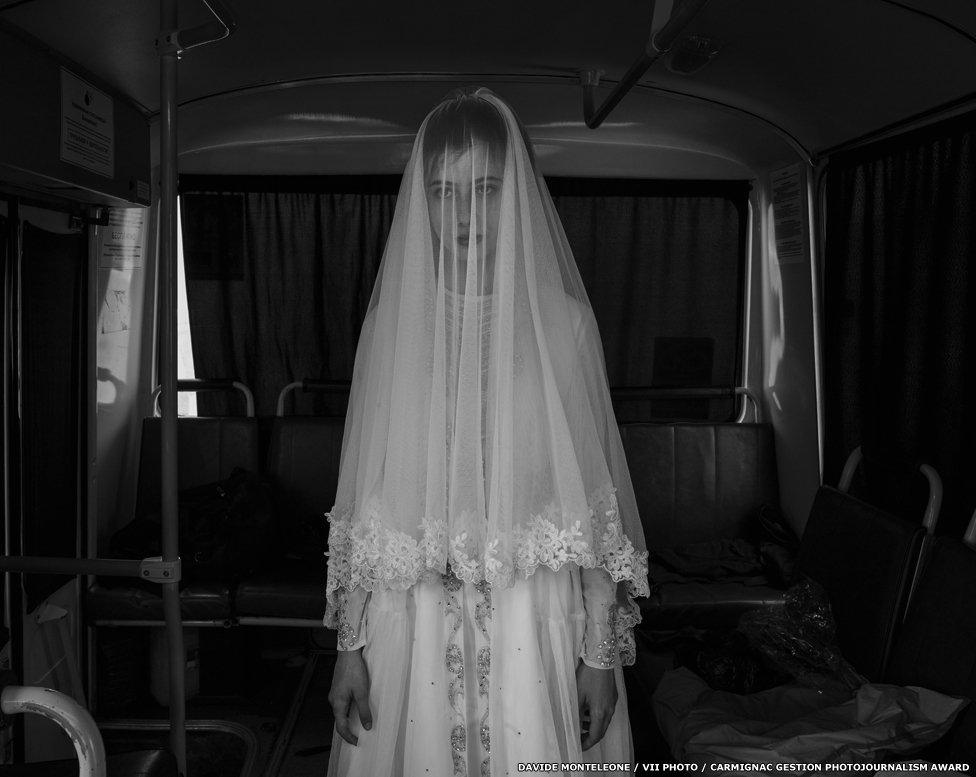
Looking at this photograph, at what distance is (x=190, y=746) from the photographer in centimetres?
327

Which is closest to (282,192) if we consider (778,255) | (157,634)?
(157,634)

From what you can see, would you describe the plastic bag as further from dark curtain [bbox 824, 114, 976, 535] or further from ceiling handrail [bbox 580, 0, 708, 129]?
ceiling handrail [bbox 580, 0, 708, 129]

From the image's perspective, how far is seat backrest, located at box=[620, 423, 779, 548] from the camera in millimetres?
4074

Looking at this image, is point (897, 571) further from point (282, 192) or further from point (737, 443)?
point (282, 192)

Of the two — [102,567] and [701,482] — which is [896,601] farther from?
[102,567]

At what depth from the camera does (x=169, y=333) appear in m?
1.89

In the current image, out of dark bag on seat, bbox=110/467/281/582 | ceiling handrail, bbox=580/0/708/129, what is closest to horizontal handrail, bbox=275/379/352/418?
dark bag on seat, bbox=110/467/281/582

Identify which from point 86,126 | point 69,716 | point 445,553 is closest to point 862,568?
point 445,553

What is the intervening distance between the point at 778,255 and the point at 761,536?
4.56 ft

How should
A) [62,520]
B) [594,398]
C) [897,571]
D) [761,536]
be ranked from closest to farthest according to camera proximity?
[594,398] < [897,571] < [62,520] < [761,536]

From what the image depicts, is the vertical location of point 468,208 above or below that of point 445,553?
above

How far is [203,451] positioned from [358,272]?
120 centimetres

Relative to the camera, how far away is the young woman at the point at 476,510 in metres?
1.59

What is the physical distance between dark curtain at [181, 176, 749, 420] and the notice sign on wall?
1.60 m
